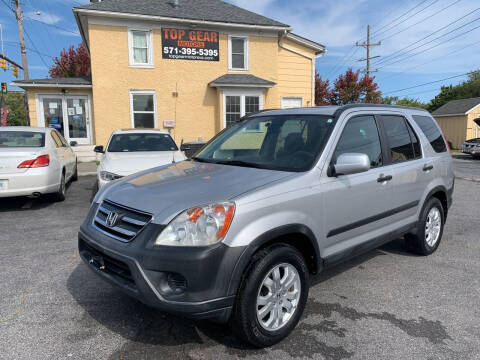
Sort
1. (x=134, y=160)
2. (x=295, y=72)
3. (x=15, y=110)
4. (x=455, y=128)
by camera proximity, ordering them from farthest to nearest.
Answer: (x=15, y=110) → (x=455, y=128) → (x=295, y=72) → (x=134, y=160)

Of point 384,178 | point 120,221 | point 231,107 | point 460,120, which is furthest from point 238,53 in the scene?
point 460,120

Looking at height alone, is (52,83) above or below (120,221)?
above

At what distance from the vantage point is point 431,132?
15.3 feet

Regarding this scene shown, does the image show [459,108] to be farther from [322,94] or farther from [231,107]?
[231,107]

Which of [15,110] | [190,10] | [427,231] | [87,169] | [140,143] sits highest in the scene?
[15,110]

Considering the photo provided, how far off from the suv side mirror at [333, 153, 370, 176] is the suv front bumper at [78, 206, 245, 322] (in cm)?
118

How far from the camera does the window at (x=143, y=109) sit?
14.7 meters

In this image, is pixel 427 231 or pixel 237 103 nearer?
pixel 427 231

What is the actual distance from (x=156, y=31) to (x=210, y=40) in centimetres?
223

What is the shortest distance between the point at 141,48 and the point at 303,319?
1388 cm

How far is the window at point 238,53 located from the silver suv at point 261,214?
12443 millimetres

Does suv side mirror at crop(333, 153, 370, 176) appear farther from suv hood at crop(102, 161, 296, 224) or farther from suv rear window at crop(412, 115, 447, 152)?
suv rear window at crop(412, 115, 447, 152)

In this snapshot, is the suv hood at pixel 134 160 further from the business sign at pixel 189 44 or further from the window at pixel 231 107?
the business sign at pixel 189 44

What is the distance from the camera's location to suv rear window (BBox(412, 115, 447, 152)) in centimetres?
451
